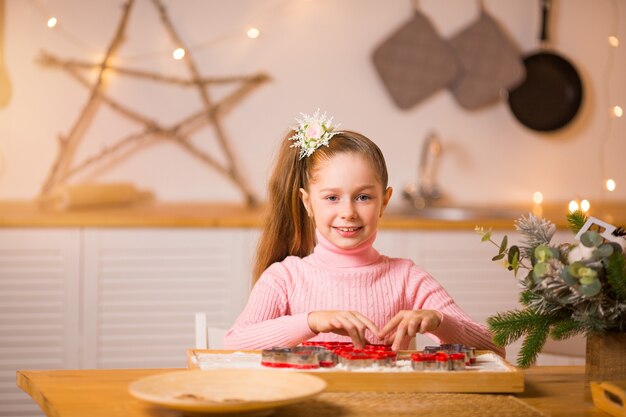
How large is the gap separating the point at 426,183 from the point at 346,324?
217 cm

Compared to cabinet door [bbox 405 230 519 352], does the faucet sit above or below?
above

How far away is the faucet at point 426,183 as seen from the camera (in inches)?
141

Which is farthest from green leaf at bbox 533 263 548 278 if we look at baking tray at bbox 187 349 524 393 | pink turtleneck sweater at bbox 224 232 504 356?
pink turtleneck sweater at bbox 224 232 504 356

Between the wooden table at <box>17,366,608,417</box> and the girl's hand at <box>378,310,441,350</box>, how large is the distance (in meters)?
0.17

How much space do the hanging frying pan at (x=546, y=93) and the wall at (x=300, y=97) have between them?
42mm

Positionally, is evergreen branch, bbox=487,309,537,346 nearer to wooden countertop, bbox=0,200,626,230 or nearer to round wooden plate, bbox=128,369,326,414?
round wooden plate, bbox=128,369,326,414

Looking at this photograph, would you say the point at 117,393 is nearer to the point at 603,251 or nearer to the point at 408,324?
the point at 408,324

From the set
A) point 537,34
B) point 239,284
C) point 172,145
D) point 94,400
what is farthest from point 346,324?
point 537,34

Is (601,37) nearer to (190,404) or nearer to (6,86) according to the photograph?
(6,86)

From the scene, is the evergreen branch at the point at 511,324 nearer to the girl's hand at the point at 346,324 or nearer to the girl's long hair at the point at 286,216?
the girl's hand at the point at 346,324

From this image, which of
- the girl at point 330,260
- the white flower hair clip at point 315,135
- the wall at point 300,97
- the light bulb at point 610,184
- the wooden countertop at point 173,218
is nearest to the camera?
the girl at point 330,260

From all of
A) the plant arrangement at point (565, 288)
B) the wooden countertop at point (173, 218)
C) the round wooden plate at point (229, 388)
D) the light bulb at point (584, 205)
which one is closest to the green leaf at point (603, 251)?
the plant arrangement at point (565, 288)

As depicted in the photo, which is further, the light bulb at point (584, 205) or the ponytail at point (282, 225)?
the light bulb at point (584, 205)

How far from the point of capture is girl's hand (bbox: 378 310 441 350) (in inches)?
59.7
